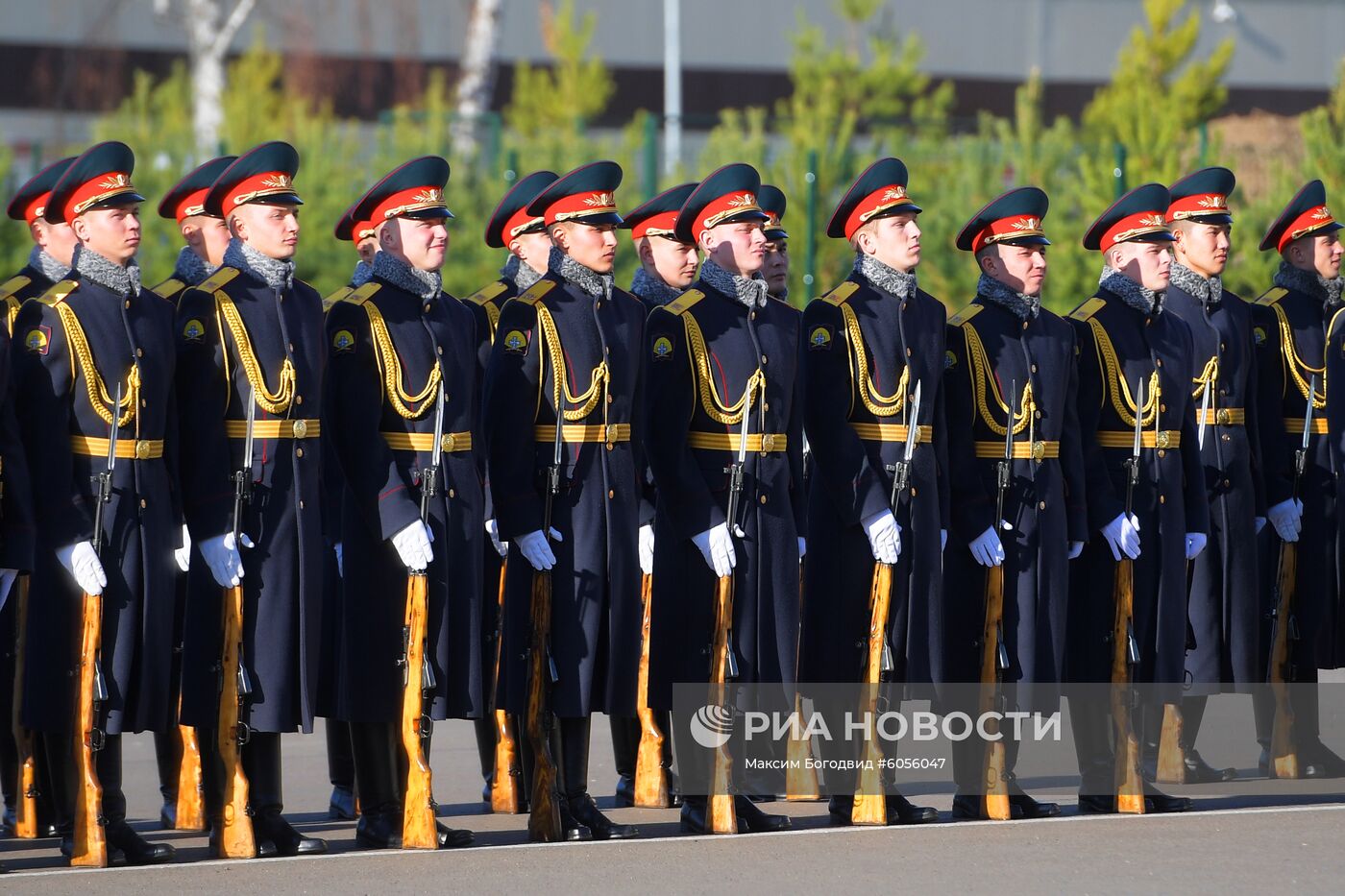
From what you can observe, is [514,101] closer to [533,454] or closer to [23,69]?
[23,69]

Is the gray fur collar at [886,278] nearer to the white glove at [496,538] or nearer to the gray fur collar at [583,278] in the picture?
the gray fur collar at [583,278]

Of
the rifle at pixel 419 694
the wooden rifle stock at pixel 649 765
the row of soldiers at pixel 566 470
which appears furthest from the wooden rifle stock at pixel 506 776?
the rifle at pixel 419 694

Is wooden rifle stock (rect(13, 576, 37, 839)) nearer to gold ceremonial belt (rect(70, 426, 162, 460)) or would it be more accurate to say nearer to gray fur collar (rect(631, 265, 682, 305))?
gold ceremonial belt (rect(70, 426, 162, 460))

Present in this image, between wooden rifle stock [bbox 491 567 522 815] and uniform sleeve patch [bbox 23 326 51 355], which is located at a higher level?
uniform sleeve patch [bbox 23 326 51 355]

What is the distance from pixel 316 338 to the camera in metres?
7.55

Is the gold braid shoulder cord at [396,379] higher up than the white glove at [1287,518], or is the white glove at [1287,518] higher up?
the gold braid shoulder cord at [396,379]

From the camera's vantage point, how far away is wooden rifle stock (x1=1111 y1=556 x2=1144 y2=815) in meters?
8.23

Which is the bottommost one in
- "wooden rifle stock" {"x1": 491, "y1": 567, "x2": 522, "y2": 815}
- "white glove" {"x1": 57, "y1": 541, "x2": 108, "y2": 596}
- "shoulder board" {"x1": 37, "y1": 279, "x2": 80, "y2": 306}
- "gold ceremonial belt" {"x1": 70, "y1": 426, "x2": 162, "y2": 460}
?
"wooden rifle stock" {"x1": 491, "y1": 567, "x2": 522, "y2": 815}

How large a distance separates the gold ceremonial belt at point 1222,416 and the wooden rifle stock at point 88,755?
4145mm

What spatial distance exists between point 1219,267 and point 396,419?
3.44 metres

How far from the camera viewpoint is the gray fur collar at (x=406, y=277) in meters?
7.69

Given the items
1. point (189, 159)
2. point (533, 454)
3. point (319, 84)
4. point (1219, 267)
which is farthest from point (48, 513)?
point (319, 84)

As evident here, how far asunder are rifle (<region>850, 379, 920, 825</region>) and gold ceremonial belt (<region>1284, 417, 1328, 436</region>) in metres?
2.17

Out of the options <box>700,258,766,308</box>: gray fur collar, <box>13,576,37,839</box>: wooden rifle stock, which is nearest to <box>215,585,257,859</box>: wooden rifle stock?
<box>13,576,37,839</box>: wooden rifle stock
